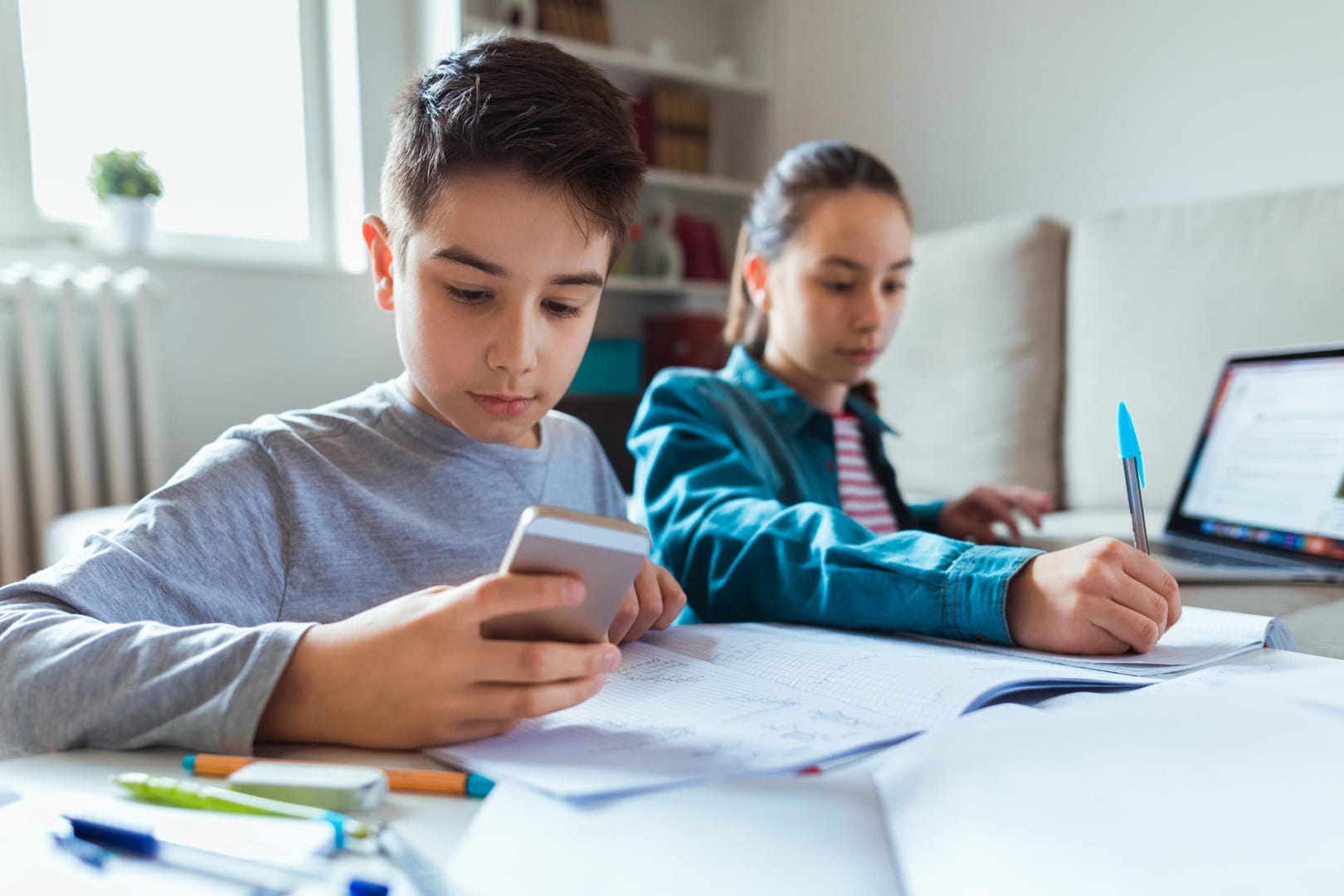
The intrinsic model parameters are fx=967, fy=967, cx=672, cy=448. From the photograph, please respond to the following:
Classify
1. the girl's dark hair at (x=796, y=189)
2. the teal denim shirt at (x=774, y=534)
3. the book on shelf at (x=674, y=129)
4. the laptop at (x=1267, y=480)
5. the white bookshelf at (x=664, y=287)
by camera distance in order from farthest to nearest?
1. the book on shelf at (x=674, y=129)
2. the white bookshelf at (x=664, y=287)
3. the girl's dark hair at (x=796, y=189)
4. the laptop at (x=1267, y=480)
5. the teal denim shirt at (x=774, y=534)

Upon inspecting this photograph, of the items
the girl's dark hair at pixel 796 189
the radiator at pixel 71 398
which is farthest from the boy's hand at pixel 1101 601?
the radiator at pixel 71 398

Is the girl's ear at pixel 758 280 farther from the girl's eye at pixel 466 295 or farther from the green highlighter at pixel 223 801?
the green highlighter at pixel 223 801

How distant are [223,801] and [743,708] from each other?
24 centimetres

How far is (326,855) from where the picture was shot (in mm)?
313

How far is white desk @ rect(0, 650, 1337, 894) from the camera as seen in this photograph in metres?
0.32

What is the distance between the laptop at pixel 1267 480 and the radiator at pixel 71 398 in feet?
6.26

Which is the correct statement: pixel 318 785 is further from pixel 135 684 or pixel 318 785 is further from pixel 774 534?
pixel 774 534

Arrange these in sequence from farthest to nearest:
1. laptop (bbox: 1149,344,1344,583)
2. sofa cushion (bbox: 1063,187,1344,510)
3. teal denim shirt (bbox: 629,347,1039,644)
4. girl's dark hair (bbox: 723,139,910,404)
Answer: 1. sofa cushion (bbox: 1063,187,1344,510)
2. girl's dark hair (bbox: 723,139,910,404)
3. laptop (bbox: 1149,344,1344,583)
4. teal denim shirt (bbox: 629,347,1039,644)

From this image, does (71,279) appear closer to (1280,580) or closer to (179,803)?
(179,803)

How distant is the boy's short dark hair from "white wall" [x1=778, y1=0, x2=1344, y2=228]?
1.85 metres

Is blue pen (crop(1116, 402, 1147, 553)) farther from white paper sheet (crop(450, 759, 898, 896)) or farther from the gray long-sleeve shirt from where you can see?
the gray long-sleeve shirt

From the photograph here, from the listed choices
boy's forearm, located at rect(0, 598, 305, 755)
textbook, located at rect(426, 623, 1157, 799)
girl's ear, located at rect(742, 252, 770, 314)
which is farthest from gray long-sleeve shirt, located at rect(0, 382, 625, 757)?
girl's ear, located at rect(742, 252, 770, 314)

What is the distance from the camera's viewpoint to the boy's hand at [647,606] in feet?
1.98

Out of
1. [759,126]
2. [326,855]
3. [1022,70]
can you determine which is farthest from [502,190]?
[759,126]
